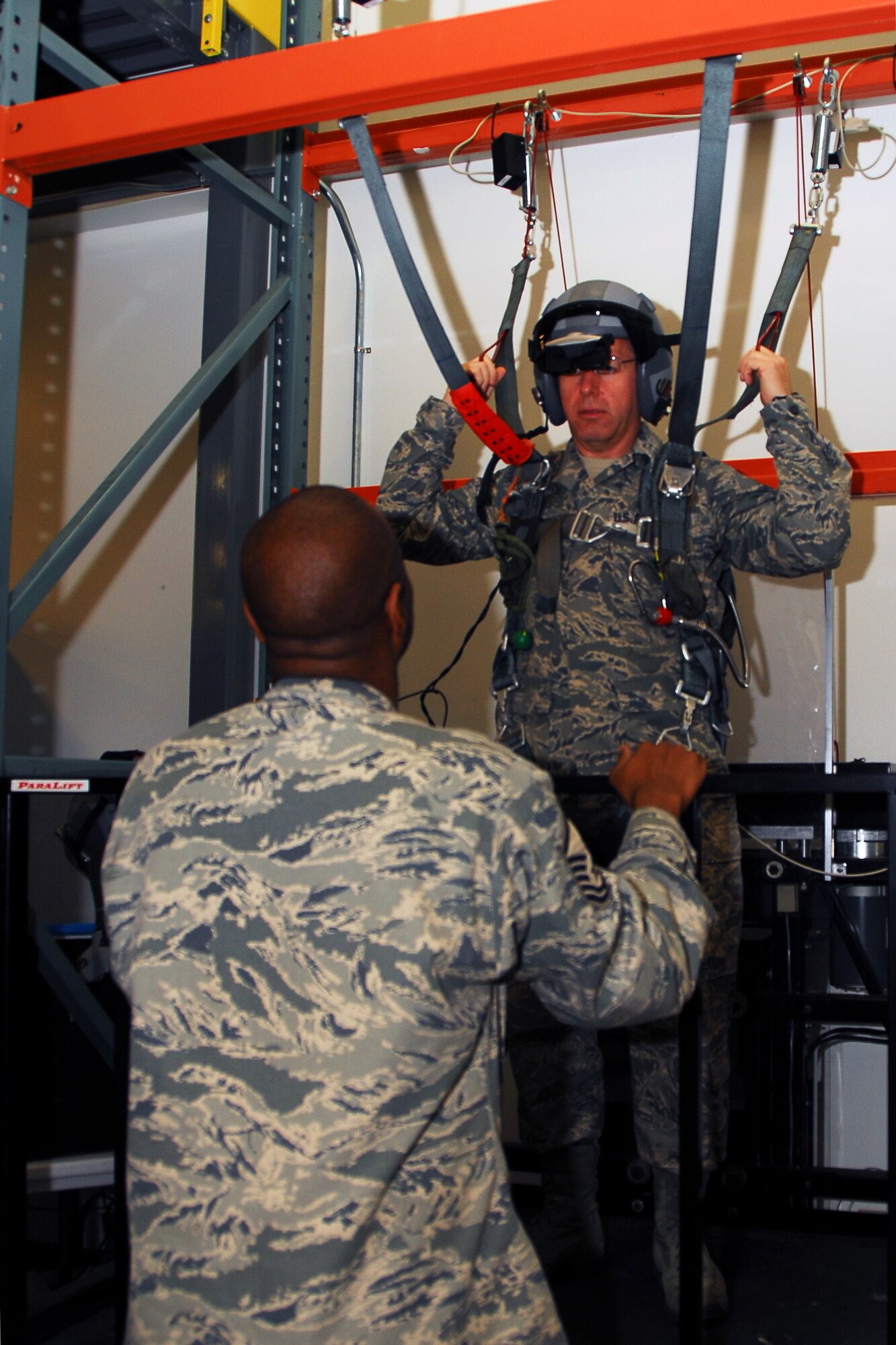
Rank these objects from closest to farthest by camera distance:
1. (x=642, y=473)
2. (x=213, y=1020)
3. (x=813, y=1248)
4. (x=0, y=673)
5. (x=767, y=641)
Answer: (x=213, y=1020) < (x=0, y=673) < (x=642, y=473) < (x=813, y=1248) < (x=767, y=641)

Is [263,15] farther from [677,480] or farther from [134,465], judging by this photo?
[677,480]

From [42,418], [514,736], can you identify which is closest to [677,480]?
[514,736]

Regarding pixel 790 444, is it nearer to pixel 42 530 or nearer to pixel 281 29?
pixel 281 29

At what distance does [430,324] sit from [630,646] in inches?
30.6

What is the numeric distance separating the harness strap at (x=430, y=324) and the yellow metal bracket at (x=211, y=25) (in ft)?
1.40

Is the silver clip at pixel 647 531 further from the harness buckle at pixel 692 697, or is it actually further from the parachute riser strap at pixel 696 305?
the harness buckle at pixel 692 697

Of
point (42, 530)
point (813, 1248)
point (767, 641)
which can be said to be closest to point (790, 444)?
point (767, 641)

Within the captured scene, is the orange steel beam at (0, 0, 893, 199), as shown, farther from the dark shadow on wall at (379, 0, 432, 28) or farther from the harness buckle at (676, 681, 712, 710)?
the dark shadow on wall at (379, 0, 432, 28)

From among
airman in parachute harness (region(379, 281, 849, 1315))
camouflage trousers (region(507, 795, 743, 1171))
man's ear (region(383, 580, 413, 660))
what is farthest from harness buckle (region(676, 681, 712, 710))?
man's ear (region(383, 580, 413, 660))

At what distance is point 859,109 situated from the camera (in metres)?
3.33

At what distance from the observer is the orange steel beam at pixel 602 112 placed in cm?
264

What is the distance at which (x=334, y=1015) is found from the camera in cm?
104

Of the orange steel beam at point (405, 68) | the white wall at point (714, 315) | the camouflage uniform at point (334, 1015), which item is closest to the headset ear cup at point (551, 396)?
the orange steel beam at point (405, 68)

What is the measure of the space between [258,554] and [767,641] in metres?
2.31
